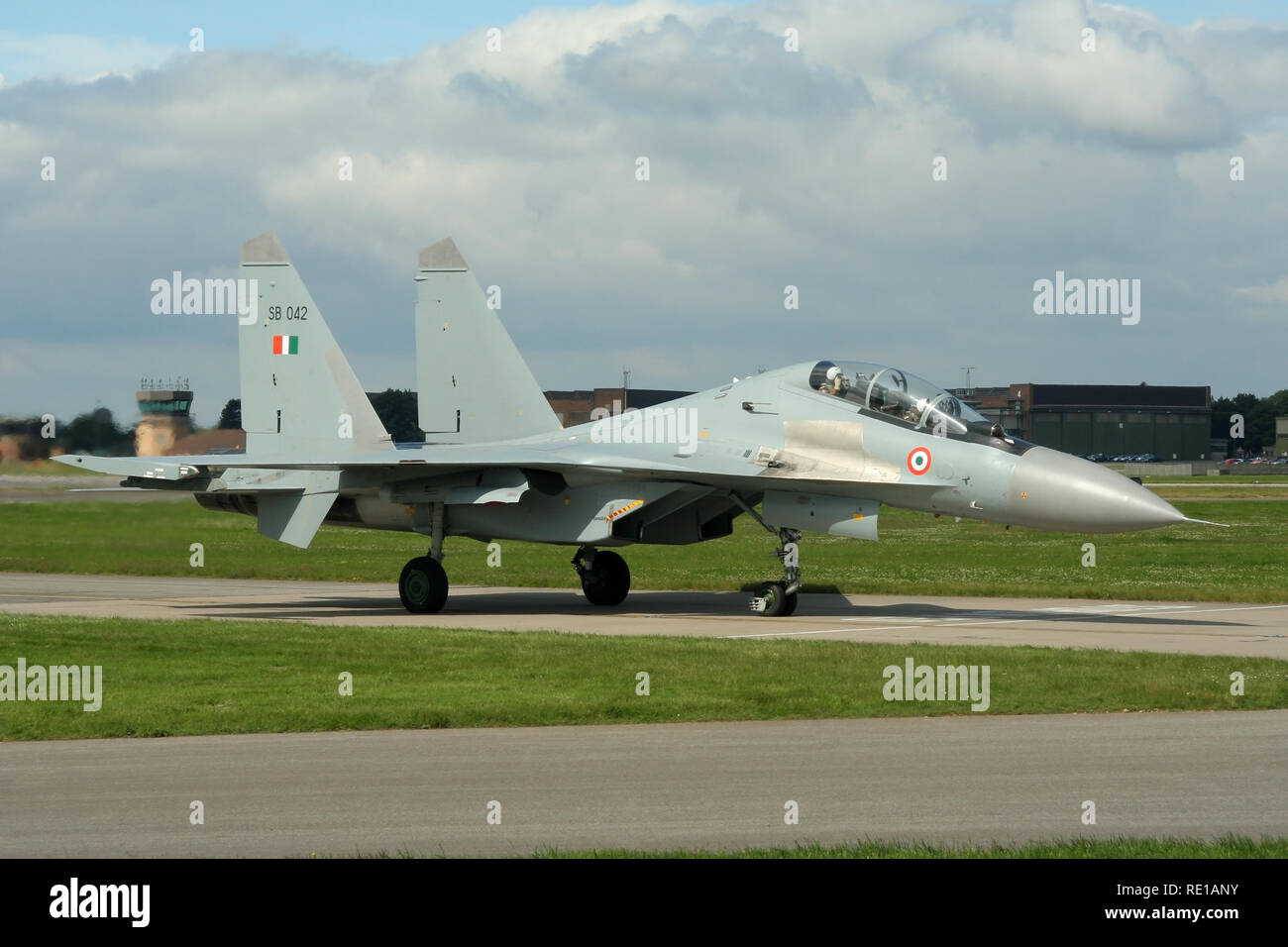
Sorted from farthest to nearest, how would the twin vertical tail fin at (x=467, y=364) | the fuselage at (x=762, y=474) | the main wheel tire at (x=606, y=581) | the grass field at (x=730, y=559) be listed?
1. the grass field at (x=730, y=559)
2. the twin vertical tail fin at (x=467, y=364)
3. the main wheel tire at (x=606, y=581)
4. the fuselage at (x=762, y=474)

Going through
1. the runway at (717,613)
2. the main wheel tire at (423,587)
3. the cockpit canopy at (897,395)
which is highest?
the cockpit canopy at (897,395)

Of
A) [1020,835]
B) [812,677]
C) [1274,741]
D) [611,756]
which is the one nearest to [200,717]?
[611,756]

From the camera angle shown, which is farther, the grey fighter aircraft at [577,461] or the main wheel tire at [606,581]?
the main wheel tire at [606,581]

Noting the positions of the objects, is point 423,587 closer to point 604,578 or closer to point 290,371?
point 604,578

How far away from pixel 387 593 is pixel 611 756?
1567 centimetres

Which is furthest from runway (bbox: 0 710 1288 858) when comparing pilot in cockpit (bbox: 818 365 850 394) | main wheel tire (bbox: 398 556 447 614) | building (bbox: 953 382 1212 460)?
building (bbox: 953 382 1212 460)

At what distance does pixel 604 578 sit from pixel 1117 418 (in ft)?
294

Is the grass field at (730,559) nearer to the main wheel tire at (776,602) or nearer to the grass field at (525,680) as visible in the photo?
the main wheel tire at (776,602)

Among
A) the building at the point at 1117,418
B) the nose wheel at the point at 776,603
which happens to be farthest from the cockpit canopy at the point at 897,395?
the building at the point at 1117,418

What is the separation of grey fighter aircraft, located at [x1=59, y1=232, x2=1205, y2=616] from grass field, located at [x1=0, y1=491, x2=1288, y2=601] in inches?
171

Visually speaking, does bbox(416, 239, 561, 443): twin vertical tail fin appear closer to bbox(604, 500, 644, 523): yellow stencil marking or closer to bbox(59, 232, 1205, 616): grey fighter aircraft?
bbox(59, 232, 1205, 616): grey fighter aircraft

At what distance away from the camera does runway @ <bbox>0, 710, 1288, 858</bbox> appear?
748cm

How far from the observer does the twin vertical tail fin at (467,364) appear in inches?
909

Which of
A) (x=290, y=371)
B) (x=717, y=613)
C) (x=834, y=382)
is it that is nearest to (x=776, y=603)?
(x=717, y=613)
